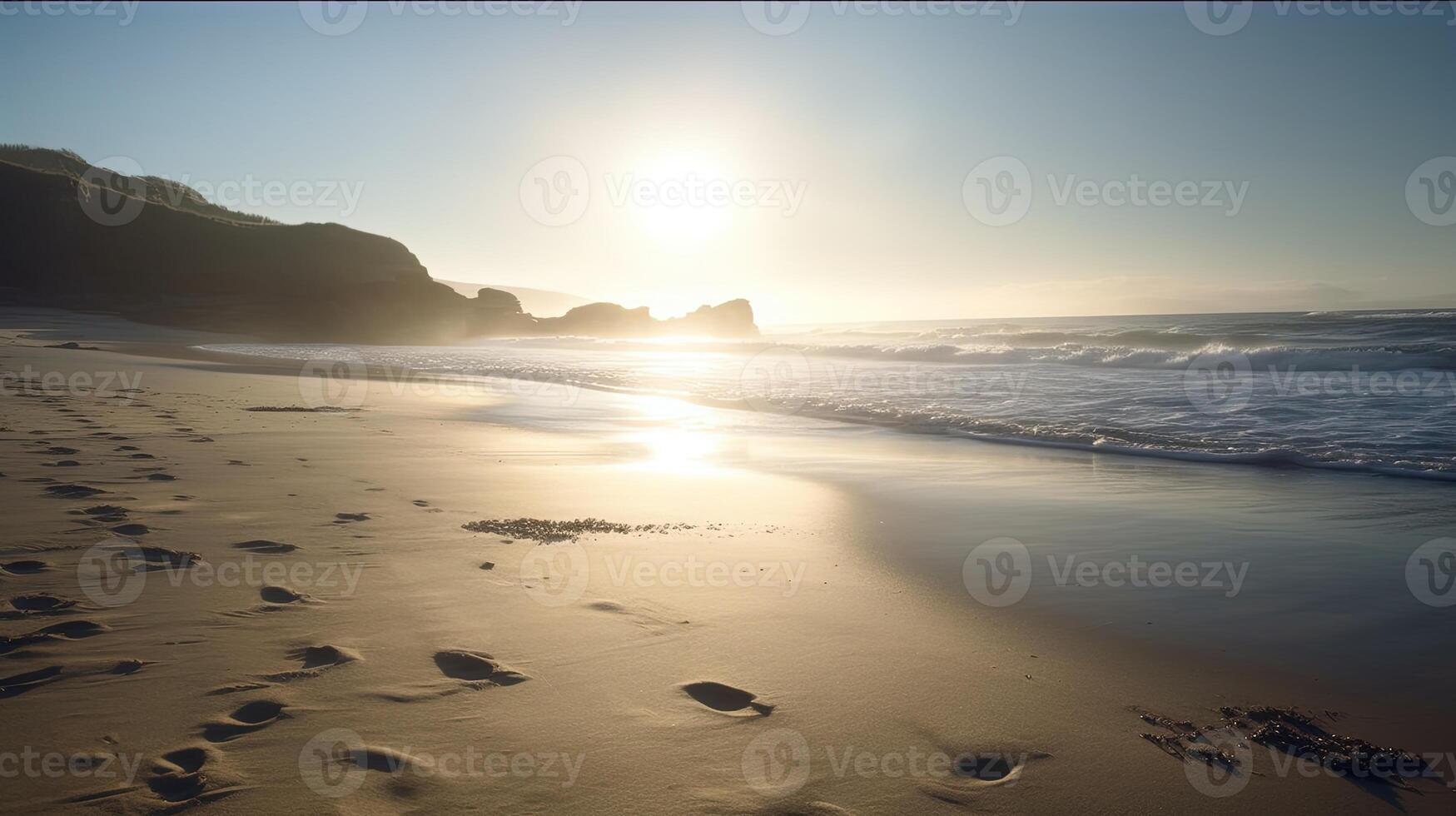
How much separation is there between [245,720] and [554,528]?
2810 mm

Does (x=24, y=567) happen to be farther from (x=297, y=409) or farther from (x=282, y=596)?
(x=297, y=409)

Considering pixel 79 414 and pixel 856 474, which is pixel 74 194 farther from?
pixel 856 474

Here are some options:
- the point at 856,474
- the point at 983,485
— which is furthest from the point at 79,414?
the point at 983,485

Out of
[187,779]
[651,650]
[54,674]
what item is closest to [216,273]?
[54,674]

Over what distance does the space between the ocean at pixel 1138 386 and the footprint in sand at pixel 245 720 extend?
949 cm

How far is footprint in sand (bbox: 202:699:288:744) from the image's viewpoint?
2.21m

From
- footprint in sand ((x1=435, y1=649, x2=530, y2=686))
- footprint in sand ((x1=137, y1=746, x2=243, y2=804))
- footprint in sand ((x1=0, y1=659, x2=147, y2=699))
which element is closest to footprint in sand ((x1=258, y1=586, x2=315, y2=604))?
footprint in sand ((x1=0, y1=659, x2=147, y2=699))

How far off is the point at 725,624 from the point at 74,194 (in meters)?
66.0

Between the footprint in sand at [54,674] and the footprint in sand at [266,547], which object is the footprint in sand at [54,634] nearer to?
the footprint in sand at [54,674]

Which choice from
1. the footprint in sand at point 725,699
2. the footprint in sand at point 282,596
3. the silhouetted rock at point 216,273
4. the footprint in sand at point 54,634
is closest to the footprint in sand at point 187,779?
the footprint in sand at point 54,634

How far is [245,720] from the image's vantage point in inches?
90.7

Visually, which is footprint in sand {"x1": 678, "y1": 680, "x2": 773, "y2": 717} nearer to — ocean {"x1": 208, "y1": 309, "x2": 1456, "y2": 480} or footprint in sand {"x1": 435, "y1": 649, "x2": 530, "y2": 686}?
footprint in sand {"x1": 435, "y1": 649, "x2": 530, "y2": 686}

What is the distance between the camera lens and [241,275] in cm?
5347

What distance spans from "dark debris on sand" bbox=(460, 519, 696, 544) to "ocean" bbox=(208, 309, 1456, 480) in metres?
6.74
